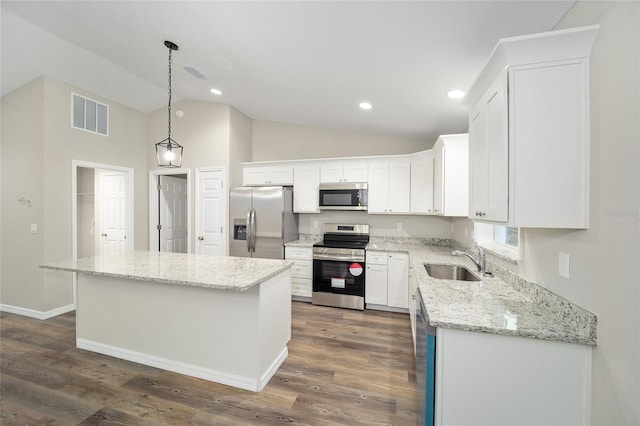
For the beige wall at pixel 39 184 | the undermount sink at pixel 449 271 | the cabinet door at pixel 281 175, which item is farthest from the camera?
the cabinet door at pixel 281 175

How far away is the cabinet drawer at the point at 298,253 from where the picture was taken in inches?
154

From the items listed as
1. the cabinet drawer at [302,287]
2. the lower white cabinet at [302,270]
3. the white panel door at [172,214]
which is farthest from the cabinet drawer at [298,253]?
the white panel door at [172,214]

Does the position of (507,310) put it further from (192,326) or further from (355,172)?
(355,172)

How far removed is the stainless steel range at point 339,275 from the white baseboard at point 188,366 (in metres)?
1.33

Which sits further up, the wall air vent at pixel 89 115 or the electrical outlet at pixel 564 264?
the wall air vent at pixel 89 115

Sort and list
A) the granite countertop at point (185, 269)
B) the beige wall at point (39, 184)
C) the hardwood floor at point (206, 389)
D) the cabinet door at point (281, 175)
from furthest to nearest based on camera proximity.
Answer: the cabinet door at point (281, 175), the beige wall at point (39, 184), the granite countertop at point (185, 269), the hardwood floor at point (206, 389)

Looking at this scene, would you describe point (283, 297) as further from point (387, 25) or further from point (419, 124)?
point (419, 124)

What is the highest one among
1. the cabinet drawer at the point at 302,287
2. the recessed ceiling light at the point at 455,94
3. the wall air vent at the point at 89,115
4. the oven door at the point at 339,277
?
the wall air vent at the point at 89,115

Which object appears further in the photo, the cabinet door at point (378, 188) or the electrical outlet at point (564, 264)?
the cabinet door at point (378, 188)

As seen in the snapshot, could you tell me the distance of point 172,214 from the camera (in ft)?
16.1

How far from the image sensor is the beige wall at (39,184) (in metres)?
3.31

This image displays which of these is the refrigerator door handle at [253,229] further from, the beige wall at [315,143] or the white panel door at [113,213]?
the white panel door at [113,213]

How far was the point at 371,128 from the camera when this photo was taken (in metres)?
3.98

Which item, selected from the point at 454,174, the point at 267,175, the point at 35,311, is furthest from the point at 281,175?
the point at 35,311
